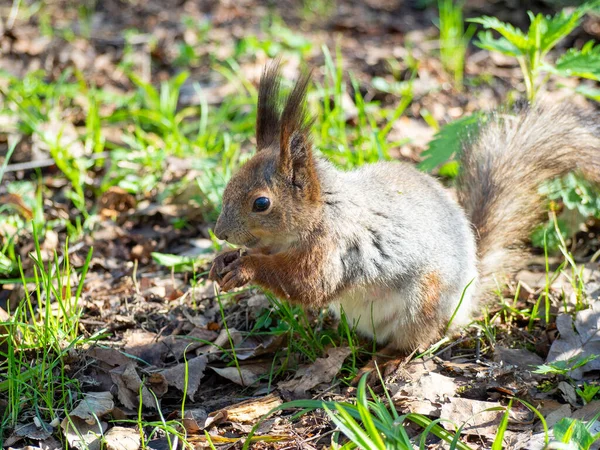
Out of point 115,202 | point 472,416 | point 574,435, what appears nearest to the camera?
point 574,435

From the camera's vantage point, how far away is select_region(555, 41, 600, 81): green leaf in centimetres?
280

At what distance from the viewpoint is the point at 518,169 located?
9.05 feet

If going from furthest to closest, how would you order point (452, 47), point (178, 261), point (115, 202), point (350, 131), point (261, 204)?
point (452, 47)
point (350, 131)
point (115, 202)
point (178, 261)
point (261, 204)

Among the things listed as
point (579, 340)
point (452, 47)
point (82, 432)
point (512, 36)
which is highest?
point (512, 36)

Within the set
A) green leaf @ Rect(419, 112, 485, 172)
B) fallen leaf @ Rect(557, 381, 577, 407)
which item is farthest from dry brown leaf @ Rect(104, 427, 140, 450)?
green leaf @ Rect(419, 112, 485, 172)

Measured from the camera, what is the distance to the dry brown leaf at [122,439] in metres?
2.09

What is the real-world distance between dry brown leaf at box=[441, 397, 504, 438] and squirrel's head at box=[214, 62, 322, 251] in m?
→ 0.74

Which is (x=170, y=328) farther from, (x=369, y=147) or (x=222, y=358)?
(x=369, y=147)

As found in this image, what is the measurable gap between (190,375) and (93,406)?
1.21 ft

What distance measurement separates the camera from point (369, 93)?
4.46 meters

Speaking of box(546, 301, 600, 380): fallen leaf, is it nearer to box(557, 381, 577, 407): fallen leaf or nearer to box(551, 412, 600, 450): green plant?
box(557, 381, 577, 407): fallen leaf

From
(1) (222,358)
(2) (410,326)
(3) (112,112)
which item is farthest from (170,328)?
(3) (112,112)

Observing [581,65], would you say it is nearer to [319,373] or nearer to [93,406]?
[319,373]

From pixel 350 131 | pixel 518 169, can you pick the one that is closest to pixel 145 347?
pixel 518 169
